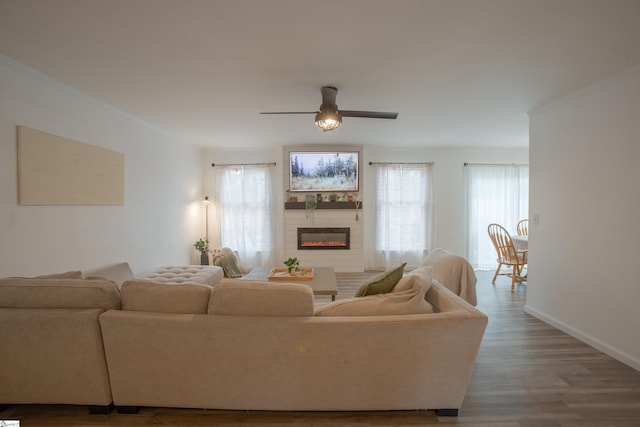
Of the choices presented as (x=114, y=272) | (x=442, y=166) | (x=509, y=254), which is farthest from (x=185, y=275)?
(x=442, y=166)

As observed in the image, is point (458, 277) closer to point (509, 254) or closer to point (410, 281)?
point (410, 281)

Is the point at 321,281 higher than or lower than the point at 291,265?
lower

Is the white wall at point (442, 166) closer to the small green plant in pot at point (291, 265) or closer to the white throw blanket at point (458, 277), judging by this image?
the small green plant in pot at point (291, 265)

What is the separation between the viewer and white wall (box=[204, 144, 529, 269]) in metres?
5.60

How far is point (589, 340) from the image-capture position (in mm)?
2656

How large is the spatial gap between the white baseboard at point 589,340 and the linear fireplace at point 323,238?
2.97 meters

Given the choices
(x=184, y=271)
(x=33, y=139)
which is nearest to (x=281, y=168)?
(x=184, y=271)

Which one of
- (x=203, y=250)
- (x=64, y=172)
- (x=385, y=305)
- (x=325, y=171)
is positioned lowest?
(x=203, y=250)

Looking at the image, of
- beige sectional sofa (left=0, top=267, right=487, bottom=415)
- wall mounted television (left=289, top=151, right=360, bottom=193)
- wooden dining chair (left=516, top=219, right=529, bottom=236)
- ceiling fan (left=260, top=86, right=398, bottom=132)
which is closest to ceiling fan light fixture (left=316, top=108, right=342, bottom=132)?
ceiling fan (left=260, top=86, right=398, bottom=132)

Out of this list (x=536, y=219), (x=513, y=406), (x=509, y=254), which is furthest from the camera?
(x=509, y=254)

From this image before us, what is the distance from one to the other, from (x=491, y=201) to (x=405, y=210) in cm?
173

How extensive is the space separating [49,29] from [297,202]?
4.01m

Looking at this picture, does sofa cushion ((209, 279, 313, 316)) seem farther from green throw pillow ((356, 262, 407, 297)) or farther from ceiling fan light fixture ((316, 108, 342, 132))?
ceiling fan light fixture ((316, 108, 342, 132))

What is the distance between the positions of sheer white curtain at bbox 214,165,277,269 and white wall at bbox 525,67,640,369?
419 centimetres
